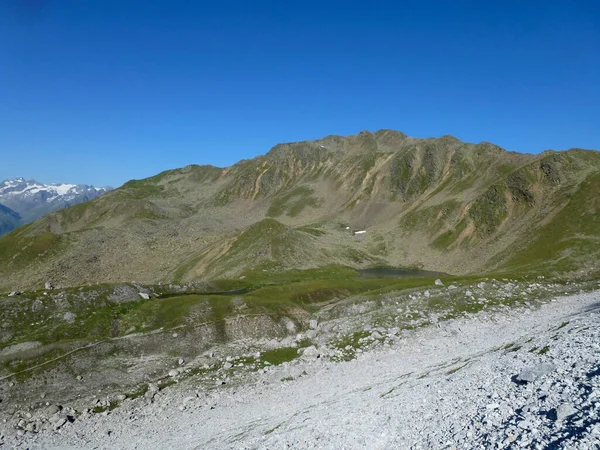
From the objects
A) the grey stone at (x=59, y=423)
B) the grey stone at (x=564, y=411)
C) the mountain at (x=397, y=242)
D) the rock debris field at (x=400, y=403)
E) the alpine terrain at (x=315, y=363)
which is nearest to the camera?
the grey stone at (x=564, y=411)

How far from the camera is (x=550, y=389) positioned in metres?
21.8

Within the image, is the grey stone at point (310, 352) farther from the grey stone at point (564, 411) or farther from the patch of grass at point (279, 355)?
the grey stone at point (564, 411)

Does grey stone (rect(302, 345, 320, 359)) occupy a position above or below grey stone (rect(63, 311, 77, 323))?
below

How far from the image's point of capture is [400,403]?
28.0 m

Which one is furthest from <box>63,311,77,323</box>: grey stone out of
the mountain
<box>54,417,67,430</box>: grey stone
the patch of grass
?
the mountain

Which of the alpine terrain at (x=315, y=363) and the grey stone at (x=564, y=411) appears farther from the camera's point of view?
the alpine terrain at (x=315, y=363)

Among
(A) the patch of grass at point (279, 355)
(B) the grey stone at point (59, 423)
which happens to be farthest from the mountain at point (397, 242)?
(B) the grey stone at point (59, 423)

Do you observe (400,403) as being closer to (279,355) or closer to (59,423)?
(279,355)

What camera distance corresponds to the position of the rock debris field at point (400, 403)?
65.0 ft

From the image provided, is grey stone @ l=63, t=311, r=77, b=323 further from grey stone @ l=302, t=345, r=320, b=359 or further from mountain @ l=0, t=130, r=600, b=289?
mountain @ l=0, t=130, r=600, b=289

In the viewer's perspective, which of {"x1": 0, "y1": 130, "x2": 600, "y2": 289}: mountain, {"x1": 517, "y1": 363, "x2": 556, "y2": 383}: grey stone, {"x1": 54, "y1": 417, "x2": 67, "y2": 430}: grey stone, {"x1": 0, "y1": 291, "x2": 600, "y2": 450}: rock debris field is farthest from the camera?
{"x1": 0, "y1": 130, "x2": 600, "y2": 289}: mountain

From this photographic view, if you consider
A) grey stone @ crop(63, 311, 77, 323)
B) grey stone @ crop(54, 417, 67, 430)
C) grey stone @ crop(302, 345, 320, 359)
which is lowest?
grey stone @ crop(54, 417, 67, 430)

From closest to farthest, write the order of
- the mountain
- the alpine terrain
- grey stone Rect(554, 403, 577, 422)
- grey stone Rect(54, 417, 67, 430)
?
grey stone Rect(554, 403, 577, 422) → the alpine terrain → grey stone Rect(54, 417, 67, 430) → the mountain

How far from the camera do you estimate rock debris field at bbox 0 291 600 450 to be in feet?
65.0
